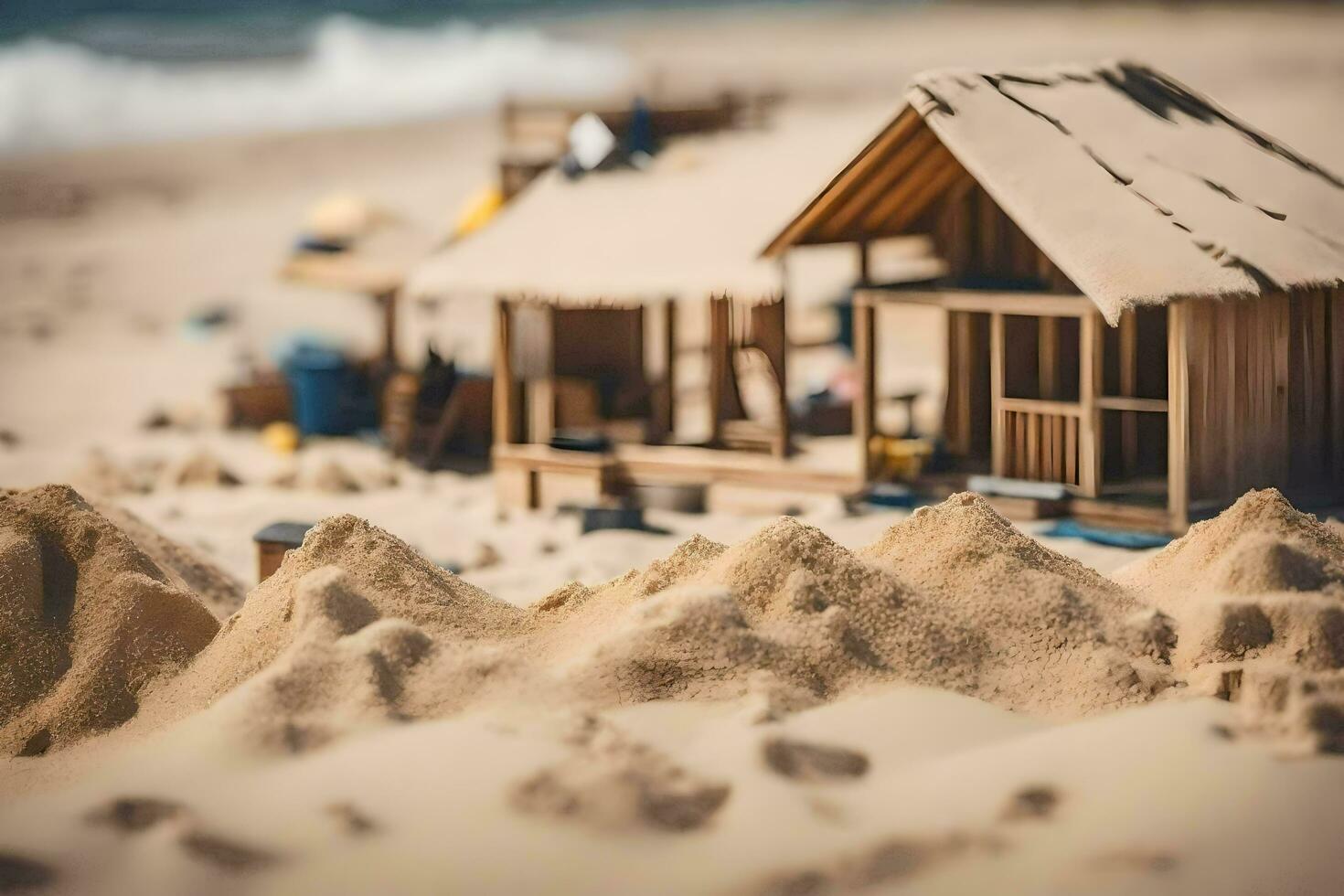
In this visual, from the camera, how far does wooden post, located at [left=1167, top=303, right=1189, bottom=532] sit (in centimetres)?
1238

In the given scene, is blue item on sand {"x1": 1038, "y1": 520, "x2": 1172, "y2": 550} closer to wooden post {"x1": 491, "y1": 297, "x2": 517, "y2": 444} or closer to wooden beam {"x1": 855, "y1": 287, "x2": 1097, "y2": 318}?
wooden beam {"x1": 855, "y1": 287, "x2": 1097, "y2": 318}

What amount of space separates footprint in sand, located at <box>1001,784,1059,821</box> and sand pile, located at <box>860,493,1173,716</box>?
0.82m

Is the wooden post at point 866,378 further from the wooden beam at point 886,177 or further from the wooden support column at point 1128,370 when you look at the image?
the wooden support column at point 1128,370

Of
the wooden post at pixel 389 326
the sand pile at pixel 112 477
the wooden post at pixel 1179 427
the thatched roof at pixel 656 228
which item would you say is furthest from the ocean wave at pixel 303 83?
the wooden post at pixel 1179 427

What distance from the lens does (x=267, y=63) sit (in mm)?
56375

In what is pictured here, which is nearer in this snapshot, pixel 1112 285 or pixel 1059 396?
pixel 1112 285

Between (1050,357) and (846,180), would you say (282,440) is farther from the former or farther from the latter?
(1050,357)

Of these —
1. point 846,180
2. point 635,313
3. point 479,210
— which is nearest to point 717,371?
point 635,313

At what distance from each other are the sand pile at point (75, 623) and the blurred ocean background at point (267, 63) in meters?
38.5

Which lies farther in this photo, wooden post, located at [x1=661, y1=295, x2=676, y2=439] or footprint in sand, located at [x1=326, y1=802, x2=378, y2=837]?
wooden post, located at [x1=661, y1=295, x2=676, y2=439]

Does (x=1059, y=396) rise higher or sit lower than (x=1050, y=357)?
lower

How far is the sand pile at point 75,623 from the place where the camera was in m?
8.68

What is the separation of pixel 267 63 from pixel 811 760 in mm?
51613

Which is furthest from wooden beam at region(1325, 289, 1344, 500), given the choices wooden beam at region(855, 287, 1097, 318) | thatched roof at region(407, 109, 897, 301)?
thatched roof at region(407, 109, 897, 301)
